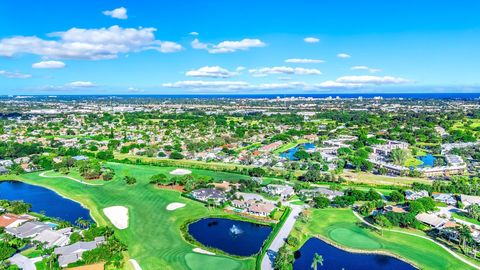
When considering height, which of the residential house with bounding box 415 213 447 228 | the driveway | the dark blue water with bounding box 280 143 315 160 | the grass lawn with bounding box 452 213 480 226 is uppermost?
the residential house with bounding box 415 213 447 228

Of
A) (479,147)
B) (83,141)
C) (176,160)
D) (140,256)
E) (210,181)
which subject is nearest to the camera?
(140,256)

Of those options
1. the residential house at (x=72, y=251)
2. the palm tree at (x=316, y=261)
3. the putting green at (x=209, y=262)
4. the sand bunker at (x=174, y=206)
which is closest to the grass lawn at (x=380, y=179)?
the sand bunker at (x=174, y=206)

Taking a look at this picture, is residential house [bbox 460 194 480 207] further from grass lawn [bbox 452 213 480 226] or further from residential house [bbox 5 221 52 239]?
residential house [bbox 5 221 52 239]

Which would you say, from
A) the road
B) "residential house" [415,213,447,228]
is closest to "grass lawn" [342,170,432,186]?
"residential house" [415,213,447,228]

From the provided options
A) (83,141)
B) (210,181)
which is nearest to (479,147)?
(210,181)

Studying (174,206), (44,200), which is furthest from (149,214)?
(44,200)

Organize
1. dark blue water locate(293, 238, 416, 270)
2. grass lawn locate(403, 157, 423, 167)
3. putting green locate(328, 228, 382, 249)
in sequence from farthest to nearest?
1. grass lawn locate(403, 157, 423, 167)
2. putting green locate(328, 228, 382, 249)
3. dark blue water locate(293, 238, 416, 270)

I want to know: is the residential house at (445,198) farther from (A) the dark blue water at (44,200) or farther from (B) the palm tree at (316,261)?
(A) the dark blue water at (44,200)

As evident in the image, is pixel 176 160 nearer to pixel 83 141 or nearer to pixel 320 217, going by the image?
pixel 83 141
